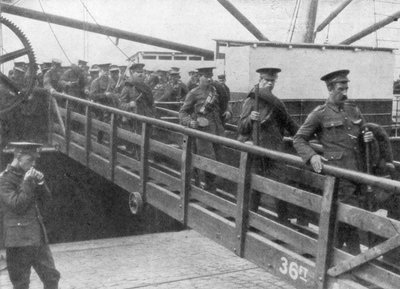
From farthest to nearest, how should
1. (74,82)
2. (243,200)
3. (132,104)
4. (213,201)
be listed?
(74,82)
(132,104)
(213,201)
(243,200)

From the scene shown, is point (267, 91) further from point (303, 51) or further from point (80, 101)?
point (303, 51)

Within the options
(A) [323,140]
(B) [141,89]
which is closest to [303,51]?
(B) [141,89]

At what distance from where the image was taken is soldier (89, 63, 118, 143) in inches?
463

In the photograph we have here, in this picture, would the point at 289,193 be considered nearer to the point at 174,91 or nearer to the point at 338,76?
the point at 338,76

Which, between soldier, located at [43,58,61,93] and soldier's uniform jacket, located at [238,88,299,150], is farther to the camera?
soldier, located at [43,58,61,93]

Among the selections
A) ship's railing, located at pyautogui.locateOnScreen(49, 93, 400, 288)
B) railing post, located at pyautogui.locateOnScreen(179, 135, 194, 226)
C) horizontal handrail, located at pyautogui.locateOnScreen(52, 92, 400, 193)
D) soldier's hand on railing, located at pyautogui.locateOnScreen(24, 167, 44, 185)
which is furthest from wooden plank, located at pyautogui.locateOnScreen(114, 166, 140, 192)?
soldier's hand on railing, located at pyautogui.locateOnScreen(24, 167, 44, 185)

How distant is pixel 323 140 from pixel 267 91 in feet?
3.60

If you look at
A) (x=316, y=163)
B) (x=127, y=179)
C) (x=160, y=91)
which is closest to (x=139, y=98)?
(x=127, y=179)

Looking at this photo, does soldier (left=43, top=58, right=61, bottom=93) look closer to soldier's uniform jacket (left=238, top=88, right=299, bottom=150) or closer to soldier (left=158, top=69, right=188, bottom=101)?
soldier (left=158, top=69, right=188, bottom=101)

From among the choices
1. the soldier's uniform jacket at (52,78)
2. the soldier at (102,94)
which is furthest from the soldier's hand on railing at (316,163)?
the soldier's uniform jacket at (52,78)

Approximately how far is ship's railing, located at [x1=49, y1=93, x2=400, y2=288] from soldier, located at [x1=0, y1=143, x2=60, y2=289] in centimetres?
144

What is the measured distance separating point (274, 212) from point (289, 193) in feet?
3.53

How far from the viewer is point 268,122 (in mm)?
6301

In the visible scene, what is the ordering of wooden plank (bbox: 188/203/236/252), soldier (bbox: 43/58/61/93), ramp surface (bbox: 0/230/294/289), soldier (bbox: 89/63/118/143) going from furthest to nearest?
soldier (bbox: 43/58/61/93), soldier (bbox: 89/63/118/143), ramp surface (bbox: 0/230/294/289), wooden plank (bbox: 188/203/236/252)
